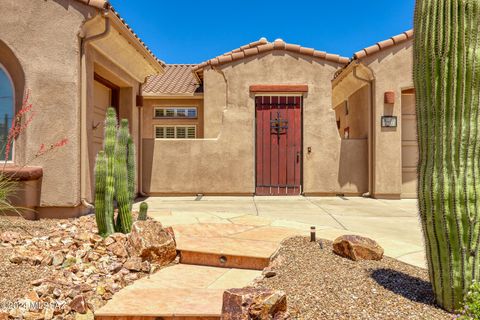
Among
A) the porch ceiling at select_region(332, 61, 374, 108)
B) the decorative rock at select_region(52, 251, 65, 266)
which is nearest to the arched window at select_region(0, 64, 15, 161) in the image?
the decorative rock at select_region(52, 251, 65, 266)

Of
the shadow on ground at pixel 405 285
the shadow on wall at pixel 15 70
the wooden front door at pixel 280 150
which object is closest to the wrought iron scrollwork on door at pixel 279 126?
the wooden front door at pixel 280 150

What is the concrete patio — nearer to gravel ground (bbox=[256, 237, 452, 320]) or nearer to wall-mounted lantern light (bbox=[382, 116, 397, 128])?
gravel ground (bbox=[256, 237, 452, 320])

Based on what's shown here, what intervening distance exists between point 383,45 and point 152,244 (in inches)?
329

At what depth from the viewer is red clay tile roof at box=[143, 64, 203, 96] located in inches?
548

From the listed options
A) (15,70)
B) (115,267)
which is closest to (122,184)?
(115,267)

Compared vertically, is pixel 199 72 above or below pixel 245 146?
above

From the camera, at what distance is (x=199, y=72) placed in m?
12.6

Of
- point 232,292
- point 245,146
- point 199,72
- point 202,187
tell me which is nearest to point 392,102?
point 245,146

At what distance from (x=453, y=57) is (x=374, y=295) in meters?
1.81

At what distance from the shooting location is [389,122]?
9328mm

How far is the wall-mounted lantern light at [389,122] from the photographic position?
9328 mm

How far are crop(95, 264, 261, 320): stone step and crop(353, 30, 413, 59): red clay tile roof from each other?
751 centimetres

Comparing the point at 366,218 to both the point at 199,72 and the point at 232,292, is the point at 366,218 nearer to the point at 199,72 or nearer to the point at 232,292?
the point at 232,292

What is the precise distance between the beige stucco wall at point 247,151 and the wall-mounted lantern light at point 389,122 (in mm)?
839
